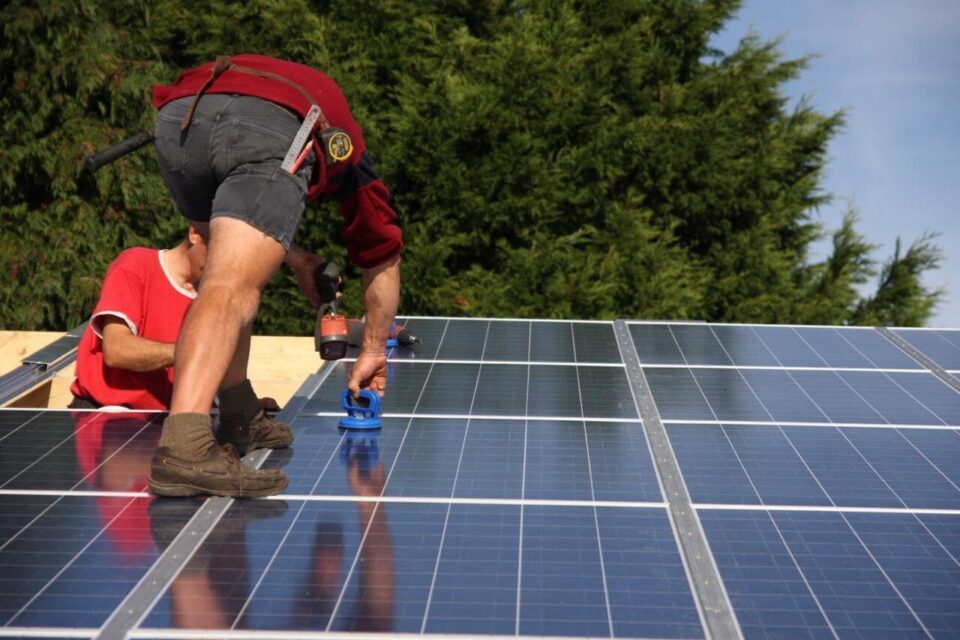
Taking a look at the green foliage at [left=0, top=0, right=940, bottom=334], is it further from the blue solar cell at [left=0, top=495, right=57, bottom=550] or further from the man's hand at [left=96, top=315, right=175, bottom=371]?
the blue solar cell at [left=0, top=495, right=57, bottom=550]

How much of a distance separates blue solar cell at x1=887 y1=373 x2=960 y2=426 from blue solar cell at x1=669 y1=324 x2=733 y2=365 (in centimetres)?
94

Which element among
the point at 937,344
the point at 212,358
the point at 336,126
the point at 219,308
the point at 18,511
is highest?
the point at 336,126

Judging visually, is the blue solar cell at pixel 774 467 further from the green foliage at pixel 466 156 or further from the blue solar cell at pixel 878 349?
the green foliage at pixel 466 156

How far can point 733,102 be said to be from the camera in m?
19.7

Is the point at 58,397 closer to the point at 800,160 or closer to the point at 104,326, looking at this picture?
the point at 104,326

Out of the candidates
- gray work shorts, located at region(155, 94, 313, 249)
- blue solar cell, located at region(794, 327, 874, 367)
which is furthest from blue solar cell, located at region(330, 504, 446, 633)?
blue solar cell, located at region(794, 327, 874, 367)

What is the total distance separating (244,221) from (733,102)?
1671 centimetres

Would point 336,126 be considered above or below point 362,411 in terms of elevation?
above

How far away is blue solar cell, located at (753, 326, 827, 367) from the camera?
6.64 m

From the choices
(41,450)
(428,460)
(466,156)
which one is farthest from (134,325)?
(466,156)

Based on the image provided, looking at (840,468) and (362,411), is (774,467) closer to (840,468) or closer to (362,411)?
(840,468)

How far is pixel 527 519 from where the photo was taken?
4.03 meters

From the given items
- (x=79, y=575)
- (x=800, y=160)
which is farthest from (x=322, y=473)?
(x=800, y=160)

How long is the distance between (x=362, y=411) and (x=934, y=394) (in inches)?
115
